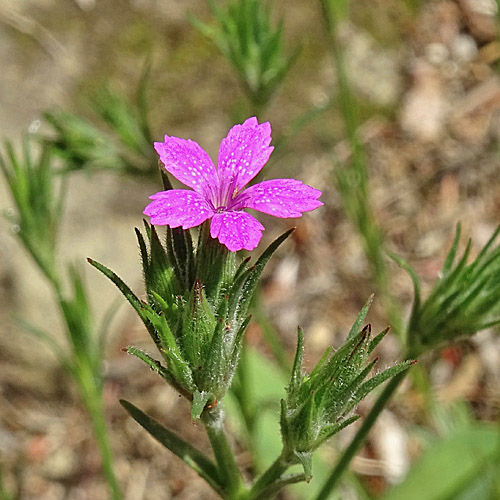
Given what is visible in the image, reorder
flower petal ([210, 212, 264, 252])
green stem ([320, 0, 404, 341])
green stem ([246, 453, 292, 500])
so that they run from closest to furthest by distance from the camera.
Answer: flower petal ([210, 212, 264, 252])
green stem ([246, 453, 292, 500])
green stem ([320, 0, 404, 341])

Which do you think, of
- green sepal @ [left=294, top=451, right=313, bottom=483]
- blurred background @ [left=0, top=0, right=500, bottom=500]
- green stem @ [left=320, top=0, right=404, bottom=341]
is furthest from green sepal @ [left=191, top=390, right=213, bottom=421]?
blurred background @ [left=0, top=0, right=500, bottom=500]

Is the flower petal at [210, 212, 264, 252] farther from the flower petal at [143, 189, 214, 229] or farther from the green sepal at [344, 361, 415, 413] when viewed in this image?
the green sepal at [344, 361, 415, 413]

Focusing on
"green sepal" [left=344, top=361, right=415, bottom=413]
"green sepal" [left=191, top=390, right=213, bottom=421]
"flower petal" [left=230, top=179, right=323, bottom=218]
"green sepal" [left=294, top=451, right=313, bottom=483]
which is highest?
"flower petal" [left=230, top=179, right=323, bottom=218]

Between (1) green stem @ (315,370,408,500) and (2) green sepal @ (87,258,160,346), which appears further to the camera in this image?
(1) green stem @ (315,370,408,500)

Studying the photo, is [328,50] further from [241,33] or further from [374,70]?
[241,33]

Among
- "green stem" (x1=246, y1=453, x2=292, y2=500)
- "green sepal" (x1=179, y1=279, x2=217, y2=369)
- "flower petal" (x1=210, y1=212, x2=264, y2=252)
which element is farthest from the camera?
"green stem" (x1=246, y1=453, x2=292, y2=500)

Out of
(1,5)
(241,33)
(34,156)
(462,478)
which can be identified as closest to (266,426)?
(462,478)

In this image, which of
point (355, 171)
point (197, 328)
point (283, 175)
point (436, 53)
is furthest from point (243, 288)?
point (436, 53)

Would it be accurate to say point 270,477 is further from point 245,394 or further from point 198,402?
point 245,394
